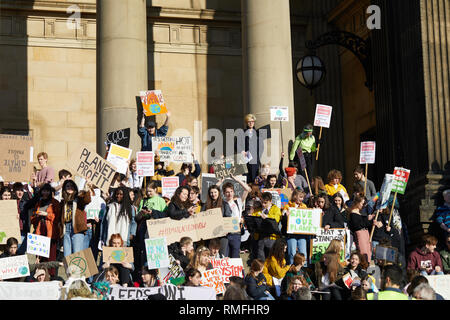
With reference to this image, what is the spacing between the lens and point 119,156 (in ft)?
63.0

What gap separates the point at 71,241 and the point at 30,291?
10.4 feet

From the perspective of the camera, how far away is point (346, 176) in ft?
93.1

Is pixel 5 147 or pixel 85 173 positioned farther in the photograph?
pixel 5 147

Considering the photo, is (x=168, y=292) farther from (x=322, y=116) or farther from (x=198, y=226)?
(x=322, y=116)

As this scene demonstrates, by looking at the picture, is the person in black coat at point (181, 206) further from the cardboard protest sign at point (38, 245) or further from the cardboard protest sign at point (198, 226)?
the cardboard protest sign at point (38, 245)

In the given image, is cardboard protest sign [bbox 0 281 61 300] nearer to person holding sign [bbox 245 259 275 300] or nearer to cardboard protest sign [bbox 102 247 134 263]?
cardboard protest sign [bbox 102 247 134 263]

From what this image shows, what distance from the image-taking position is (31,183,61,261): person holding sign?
17328 mm

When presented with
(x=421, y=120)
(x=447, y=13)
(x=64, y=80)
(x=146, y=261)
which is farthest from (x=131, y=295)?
(x=64, y=80)

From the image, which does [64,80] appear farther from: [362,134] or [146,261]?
[146,261]

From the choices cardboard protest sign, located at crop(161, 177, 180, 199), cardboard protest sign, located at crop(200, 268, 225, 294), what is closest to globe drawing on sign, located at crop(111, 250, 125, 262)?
cardboard protest sign, located at crop(200, 268, 225, 294)

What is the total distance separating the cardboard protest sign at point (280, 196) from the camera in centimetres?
1871

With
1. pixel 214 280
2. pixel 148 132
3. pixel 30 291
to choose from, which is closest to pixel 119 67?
pixel 148 132

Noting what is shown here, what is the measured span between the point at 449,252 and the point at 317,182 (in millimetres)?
2956

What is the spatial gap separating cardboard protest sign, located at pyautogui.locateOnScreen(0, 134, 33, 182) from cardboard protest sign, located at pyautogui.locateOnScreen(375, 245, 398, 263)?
6.99 metres
